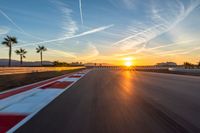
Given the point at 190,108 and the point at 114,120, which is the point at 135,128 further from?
the point at 190,108

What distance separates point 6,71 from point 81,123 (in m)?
18.4

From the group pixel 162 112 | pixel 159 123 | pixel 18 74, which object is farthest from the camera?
pixel 18 74

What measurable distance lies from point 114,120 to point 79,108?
192 centimetres

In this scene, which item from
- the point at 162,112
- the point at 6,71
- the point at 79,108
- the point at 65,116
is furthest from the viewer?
the point at 6,71

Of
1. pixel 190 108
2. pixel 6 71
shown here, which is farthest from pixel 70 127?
pixel 6 71

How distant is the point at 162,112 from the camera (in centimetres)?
664

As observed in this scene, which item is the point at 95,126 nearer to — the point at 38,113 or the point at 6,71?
the point at 38,113

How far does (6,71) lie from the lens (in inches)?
847

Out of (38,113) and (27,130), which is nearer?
(27,130)

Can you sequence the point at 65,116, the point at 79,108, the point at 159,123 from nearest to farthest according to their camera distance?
the point at 159,123, the point at 65,116, the point at 79,108

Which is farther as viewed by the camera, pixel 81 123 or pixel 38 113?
pixel 38 113

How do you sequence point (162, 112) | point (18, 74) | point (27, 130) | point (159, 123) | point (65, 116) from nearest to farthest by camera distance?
1. point (27, 130)
2. point (159, 123)
3. point (65, 116)
4. point (162, 112)
5. point (18, 74)

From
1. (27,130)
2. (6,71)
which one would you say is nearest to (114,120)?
(27,130)

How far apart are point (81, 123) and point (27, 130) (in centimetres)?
128
